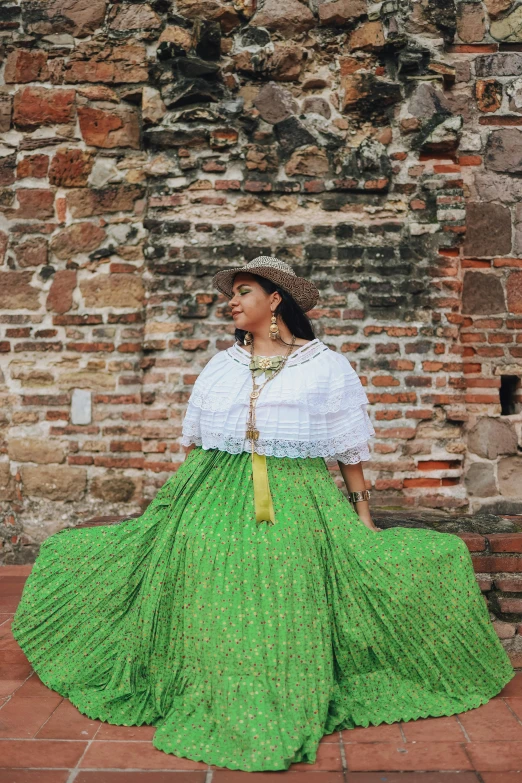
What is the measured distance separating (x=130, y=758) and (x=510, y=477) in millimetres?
2954

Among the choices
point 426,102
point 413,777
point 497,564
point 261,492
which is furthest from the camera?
point 426,102

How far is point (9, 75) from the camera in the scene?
15.0 ft

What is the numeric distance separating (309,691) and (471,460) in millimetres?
2414

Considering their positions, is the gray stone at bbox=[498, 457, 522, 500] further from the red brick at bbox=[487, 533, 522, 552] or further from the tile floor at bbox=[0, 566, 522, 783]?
the tile floor at bbox=[0, 566, 522, 783]

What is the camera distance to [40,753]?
2197mm

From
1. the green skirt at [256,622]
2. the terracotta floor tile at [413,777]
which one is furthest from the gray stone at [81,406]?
the terracotta floor tile at [413,777]

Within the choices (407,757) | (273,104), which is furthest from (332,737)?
(273,104)

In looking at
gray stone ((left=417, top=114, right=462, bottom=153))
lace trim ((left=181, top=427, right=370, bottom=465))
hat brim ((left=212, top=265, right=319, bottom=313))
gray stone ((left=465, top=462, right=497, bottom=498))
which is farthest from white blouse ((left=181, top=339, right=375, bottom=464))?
gray stone ((left=417, top=114, right=462, bottom=153))

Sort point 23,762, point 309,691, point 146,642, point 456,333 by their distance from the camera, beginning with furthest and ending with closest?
1. point 456,333
2. point 146,642
3. point 309,691
4. point 23,762

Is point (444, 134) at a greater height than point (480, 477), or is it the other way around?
point (444, 134)

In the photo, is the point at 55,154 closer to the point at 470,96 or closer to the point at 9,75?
the point at 9,75

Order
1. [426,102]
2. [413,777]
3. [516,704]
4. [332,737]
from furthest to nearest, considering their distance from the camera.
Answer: [426,102] → [516,704] → [332,737] → [413,777]

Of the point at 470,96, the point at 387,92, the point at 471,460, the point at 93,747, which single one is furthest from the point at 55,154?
the point at 93,747

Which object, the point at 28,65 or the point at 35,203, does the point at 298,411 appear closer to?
the point at 35,203
